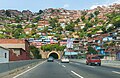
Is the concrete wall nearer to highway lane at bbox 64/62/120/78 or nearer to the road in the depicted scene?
the road

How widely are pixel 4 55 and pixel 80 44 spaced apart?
360ft

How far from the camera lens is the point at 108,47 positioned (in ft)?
440

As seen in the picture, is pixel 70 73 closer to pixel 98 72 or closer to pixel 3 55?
pixel 98 72

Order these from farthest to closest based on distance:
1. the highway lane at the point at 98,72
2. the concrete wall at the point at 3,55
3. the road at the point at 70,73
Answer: the concrete wall at the point at 3,55 < the road at the point at 70,73 < the highway lane at the point at 98,72

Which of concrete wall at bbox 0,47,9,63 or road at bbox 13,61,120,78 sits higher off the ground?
concrete wall at bbox 0,47,9,63

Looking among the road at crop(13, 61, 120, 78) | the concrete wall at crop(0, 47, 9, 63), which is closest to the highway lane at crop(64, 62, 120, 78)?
the road at crop(13, 61, 120, 78)

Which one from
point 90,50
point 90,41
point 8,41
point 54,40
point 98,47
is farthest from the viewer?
point 54,40

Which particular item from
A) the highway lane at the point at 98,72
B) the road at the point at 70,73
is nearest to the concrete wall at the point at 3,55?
the road at the point at 70,73

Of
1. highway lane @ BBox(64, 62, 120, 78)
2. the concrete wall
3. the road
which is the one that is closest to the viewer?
highway lane @ BBox(64, 62, 120, 78)

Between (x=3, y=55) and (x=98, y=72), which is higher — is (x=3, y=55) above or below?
above

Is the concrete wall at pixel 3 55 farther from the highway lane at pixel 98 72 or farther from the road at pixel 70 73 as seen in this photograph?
the highway lane at pixel 98 72

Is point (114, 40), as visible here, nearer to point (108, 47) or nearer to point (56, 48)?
point (108, 47)

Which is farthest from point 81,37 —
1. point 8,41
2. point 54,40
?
point 8,41

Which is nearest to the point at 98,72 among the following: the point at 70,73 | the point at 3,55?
the point at 70,73
